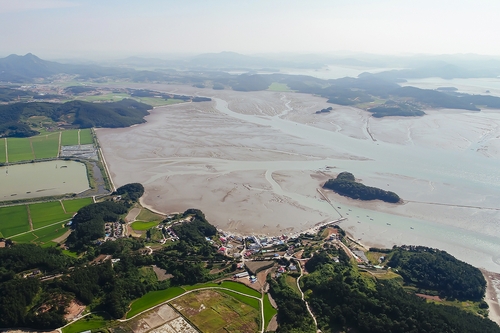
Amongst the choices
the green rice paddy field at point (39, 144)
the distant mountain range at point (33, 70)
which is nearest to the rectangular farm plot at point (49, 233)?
the green rice paddy field at point (39, 144)

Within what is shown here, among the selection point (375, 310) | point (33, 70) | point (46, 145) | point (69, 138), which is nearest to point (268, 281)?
point (375, 310)

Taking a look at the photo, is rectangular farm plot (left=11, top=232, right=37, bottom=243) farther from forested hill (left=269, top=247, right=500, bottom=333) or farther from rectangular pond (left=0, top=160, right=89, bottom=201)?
forested hill (left=269, top=247, right=500, bottom=333)

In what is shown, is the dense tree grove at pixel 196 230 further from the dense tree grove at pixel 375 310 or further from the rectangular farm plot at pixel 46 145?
the rectangular farm plot at pixel 46 145

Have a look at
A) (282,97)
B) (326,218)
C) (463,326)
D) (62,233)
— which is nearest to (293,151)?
(326,218)

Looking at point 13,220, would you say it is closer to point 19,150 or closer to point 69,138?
point 19,150

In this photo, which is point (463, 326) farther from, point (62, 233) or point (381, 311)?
point (62, 233)

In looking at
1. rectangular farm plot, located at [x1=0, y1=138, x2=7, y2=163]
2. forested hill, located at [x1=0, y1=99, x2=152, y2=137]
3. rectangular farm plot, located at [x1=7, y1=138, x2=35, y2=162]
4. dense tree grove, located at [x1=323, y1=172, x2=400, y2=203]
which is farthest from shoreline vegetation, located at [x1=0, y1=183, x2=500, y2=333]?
forested hill, located at [x1=0, y1=99, x2=152, y2=137]
